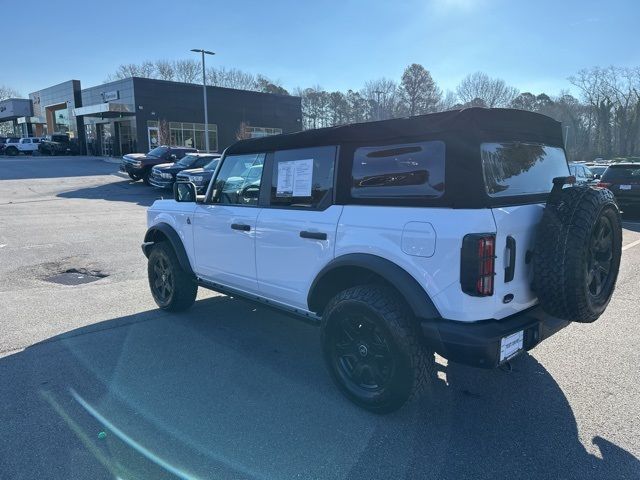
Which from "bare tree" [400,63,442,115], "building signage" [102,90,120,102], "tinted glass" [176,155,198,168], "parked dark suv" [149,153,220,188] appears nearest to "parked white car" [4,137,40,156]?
"building signage" [102,90,120,102]

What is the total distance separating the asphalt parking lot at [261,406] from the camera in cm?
261

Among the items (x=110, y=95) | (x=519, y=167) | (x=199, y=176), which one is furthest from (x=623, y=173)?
(x=110, y=95)

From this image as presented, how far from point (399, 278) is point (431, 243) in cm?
31

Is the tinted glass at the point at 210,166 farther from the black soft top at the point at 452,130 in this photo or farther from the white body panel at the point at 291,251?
the black soft top at the point at 452,130

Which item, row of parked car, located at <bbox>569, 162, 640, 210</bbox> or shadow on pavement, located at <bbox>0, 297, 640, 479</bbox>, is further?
row of parked car, located at <bbox>569, 162, 640, 210</bbox>

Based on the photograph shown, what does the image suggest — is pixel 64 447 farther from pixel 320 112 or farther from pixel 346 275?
pixel 320 112

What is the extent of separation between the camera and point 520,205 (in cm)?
288

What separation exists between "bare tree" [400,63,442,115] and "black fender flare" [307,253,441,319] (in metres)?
69.2

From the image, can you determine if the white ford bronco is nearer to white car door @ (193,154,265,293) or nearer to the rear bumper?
the rear bumper

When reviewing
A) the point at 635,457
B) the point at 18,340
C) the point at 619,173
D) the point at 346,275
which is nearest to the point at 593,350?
the point at 635,457

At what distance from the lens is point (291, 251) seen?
3609mm

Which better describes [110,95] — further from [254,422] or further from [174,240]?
[254,422]

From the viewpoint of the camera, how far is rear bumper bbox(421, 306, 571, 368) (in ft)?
8.55

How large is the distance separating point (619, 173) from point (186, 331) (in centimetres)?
1225
